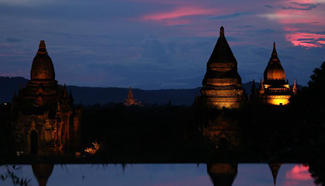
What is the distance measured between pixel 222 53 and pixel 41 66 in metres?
17.9

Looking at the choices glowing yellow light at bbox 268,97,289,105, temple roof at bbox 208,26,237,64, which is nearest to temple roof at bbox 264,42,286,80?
glowing yellow light at bbox 268,97,289,105

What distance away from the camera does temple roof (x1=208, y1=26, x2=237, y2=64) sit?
57125 millimetres

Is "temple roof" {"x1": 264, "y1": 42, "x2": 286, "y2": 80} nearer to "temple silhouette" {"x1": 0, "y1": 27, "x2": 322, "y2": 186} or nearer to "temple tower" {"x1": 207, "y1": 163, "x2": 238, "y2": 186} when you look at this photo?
"temple silhouette" {"x1": 0, "y1": 27, "x2": 322, "y2": 186}

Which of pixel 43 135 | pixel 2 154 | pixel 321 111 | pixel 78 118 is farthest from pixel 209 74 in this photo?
pixel 321 111

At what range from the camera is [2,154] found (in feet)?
123

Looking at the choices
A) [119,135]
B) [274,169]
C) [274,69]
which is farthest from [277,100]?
[274,169]

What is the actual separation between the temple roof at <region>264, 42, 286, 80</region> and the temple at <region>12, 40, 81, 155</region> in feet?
118

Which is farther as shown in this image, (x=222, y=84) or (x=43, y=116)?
(x=222, y=84)

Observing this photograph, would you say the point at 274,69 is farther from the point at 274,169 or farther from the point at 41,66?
the point at 274,169

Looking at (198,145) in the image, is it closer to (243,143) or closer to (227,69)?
(243,143)

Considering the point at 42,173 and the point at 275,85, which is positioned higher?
the point at 42,173

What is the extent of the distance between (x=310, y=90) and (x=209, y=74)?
1081 inches

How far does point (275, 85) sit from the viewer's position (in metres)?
77.7

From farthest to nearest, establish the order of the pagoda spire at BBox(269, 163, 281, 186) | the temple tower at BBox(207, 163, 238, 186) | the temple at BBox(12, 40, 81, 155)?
the temple at BBox(12, 40, 81, 155), the pagoda spire at BBox(269, 163, 281, 186), the temple tower at BBox(207, 163, 238, 186)
